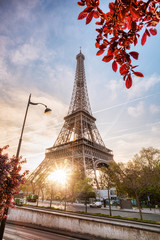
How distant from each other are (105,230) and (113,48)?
1039cm

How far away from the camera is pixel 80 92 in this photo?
6538cm

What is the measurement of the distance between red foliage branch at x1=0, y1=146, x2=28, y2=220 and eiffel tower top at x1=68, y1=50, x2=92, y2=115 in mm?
48680

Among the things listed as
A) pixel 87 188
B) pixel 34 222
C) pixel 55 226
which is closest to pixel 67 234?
pixel 55 226

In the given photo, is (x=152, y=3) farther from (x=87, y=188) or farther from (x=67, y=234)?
(x=87, y=188)

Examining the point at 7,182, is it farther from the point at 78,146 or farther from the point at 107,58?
the point at 78,146

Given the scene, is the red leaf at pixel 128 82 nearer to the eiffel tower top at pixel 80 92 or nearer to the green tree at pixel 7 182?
the green tree at pixel 7 182

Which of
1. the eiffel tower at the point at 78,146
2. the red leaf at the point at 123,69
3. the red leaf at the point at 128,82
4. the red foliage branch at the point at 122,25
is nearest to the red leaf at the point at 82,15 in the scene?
the red foliage branch at the point at 122,25

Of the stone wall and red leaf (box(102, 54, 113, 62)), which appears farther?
the stone wall

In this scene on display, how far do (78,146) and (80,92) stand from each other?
31.7 m

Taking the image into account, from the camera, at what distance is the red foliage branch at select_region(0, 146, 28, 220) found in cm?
646

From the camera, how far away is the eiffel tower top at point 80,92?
58.4 m

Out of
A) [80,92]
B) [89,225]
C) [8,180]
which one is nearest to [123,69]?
[8,180]

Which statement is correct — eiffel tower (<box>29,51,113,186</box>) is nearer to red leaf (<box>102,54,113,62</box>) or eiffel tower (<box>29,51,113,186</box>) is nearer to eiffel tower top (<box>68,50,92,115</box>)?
eiffel tower top (<box>68,50,92,115</box>)

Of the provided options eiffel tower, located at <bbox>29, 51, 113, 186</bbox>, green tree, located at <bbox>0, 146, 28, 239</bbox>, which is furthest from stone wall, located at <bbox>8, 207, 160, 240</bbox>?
eiffel tower, located at <bbox>29, 51, 113, 186</bbox>
